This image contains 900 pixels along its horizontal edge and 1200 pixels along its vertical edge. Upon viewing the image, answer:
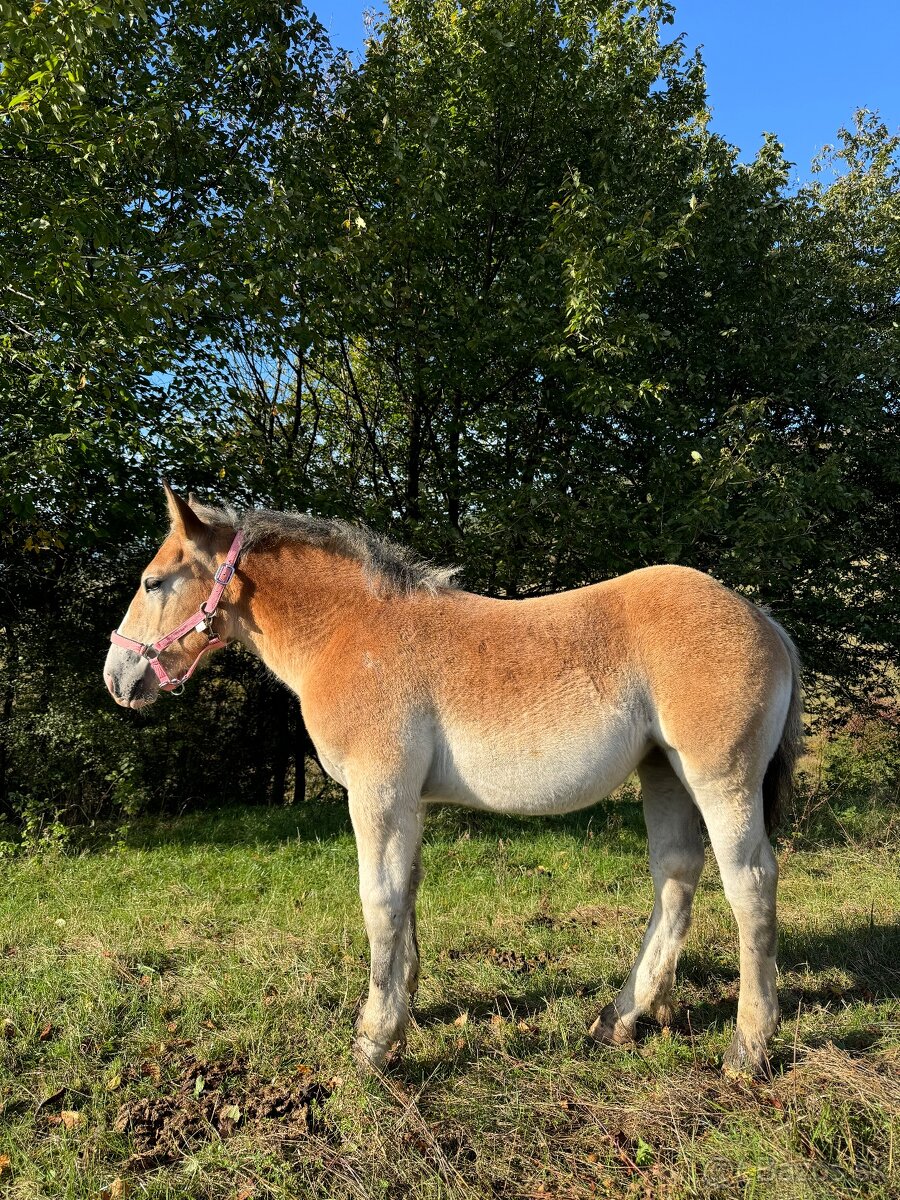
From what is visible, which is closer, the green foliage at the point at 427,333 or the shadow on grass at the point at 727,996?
the shadow on grass at the point at 727,996

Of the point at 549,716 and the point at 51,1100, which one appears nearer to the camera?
the point at 51,1100

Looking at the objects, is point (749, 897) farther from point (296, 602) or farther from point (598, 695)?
point (296, 602)

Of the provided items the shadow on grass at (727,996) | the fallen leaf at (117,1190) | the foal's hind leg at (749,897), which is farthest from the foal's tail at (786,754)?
the fallen leaf at (117,1190)

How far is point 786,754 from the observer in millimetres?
3506

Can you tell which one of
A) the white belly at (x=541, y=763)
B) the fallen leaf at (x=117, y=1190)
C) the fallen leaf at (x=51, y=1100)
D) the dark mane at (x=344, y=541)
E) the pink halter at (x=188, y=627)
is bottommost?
the fallen leaf at (x=51, y=1100)

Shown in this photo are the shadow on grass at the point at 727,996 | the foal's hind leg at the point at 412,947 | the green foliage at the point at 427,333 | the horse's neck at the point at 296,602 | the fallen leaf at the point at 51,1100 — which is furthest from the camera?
the green foliage at the point at 427,333

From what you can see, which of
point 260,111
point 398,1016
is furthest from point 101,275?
point 398,1016

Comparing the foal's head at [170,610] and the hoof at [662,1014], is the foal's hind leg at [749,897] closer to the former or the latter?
the hoof at [662,1014]

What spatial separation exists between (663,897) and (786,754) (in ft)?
3.23

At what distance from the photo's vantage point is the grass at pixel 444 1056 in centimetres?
266

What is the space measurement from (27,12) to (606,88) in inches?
267

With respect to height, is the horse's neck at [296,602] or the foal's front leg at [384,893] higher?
the horse's neck at [296,602]

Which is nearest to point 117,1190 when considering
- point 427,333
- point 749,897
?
Answer: point 749,897

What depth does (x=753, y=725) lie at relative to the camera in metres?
3.21
